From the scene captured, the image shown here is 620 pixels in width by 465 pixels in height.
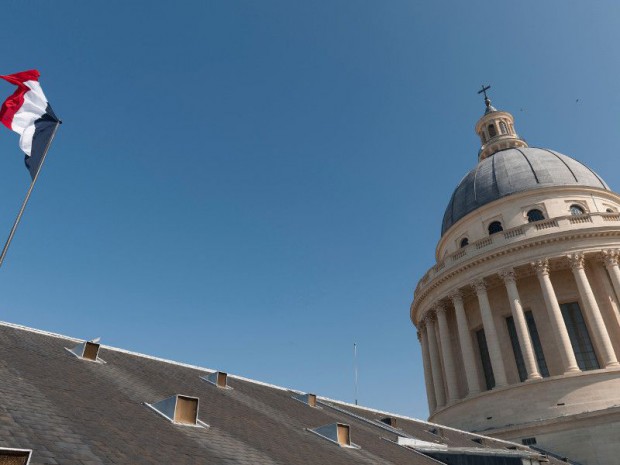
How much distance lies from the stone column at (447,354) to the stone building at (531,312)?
3.5 inches

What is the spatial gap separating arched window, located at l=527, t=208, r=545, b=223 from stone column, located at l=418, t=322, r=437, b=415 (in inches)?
544

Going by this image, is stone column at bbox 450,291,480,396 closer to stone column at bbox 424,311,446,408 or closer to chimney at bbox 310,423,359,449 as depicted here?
stone column at bbox 424,311,446,408

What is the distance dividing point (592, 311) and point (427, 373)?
53.5 feet

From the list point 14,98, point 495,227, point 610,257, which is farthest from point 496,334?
point 14,98

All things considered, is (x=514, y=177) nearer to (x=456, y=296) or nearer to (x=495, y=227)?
(x=495, y=227)

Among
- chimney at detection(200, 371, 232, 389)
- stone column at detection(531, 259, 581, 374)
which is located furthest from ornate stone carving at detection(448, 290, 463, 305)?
chimney at detection(200, 371, 232, 389)

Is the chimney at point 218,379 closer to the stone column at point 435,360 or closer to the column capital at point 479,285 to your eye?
the column capital at point 479,285

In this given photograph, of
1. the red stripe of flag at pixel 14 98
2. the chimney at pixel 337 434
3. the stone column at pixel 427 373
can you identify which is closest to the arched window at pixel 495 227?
the stone column at pixel 427 373

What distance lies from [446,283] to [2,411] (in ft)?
129

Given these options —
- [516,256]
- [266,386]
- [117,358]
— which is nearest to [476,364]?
[516,256]

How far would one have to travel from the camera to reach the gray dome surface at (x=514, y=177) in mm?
46500

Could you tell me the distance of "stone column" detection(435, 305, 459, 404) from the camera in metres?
42.5

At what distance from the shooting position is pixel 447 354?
44.1 meters

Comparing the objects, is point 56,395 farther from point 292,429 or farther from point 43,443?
point 292,429
